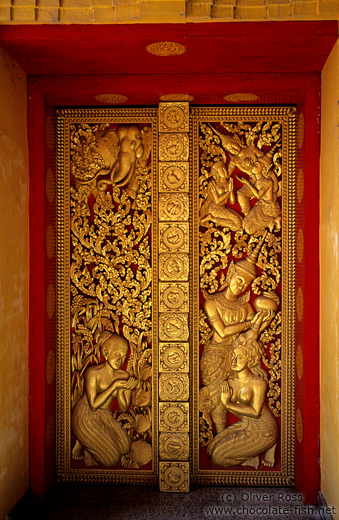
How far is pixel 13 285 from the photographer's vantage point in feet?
8.92

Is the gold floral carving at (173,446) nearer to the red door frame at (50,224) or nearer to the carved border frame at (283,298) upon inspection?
the carved border frame at (283,298)

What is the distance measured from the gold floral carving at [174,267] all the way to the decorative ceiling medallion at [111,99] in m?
1.04

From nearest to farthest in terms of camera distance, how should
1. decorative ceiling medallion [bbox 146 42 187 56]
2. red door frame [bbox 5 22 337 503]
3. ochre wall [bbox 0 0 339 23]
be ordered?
ochre wall [bbox 0 0 339 23]
decorative ceiling medallion [bbox 146 42 187 56]
red door frame [bbox 5 22 337 503]

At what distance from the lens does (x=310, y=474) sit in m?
2.87

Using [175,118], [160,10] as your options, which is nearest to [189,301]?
[175,118]

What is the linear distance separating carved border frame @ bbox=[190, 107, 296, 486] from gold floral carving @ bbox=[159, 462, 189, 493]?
0.12 meters

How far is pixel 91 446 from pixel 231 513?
977 mm

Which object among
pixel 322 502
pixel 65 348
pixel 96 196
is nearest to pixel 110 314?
pixel 65 348

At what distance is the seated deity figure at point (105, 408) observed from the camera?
3107 mm

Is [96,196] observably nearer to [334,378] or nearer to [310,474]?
[334,378]

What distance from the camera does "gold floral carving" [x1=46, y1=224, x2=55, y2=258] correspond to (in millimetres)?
3032

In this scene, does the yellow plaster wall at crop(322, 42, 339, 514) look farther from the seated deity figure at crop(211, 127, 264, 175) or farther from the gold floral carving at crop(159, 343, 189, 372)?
the gold floral carving at crop(159, 343, 189, 372)

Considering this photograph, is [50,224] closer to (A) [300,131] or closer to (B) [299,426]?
(A) [300,131]

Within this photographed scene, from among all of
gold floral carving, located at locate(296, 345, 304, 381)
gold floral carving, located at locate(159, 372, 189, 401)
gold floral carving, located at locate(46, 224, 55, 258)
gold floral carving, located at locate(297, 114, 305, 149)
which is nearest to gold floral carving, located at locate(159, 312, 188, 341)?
gold floral carving, located at locate(159, 372, 189, 401)
